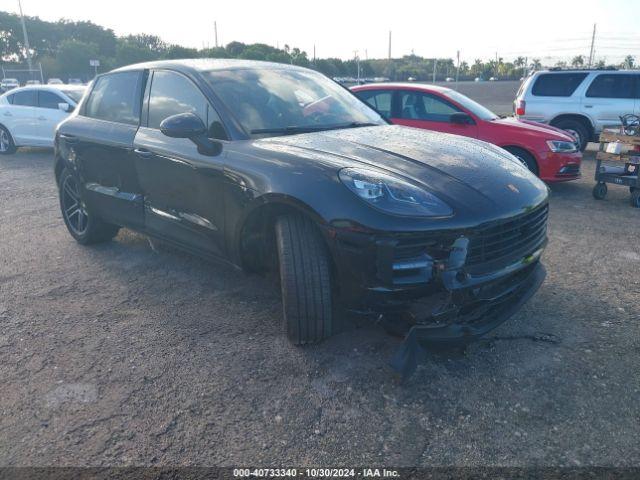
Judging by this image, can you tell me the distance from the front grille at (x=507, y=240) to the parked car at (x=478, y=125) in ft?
13.6

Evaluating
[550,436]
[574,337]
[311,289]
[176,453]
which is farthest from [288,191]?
[574,337]

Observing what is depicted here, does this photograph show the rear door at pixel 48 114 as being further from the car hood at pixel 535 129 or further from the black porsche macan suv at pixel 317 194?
the car hood at pixel 535 129

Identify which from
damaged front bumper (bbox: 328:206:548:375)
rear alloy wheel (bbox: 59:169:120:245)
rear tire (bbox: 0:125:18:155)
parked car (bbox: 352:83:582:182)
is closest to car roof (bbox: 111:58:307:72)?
rear alloy wheel (bbox: 59:169:120:245)

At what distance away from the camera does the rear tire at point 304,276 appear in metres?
2.93

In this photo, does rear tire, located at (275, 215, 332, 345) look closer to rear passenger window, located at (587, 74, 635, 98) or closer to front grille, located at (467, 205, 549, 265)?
front grille, located at (467, 205, 549, 265)

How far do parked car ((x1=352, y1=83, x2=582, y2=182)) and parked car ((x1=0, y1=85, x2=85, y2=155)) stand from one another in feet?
22.8

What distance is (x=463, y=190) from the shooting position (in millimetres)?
2863

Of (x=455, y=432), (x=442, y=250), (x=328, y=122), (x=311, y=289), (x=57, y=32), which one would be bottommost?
(x=455, y=432)

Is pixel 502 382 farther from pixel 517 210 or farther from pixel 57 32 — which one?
pixel 57 32

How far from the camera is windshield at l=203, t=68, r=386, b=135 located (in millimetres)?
3652

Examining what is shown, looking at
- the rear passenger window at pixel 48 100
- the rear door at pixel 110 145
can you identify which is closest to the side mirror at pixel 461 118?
the rear door at pixel 110 145

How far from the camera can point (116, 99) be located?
15.2 ft

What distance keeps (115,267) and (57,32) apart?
8741cm

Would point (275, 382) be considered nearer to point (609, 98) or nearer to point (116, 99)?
point (116, 99)
